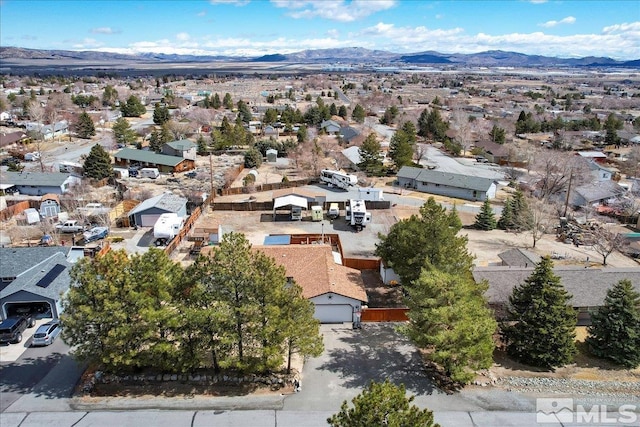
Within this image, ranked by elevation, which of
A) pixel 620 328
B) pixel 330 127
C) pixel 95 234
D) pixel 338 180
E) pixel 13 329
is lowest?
pixel 95 234

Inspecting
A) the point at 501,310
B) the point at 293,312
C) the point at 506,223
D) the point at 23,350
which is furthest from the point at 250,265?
the point at 506,223

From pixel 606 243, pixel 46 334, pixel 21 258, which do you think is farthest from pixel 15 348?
pixel 606 243

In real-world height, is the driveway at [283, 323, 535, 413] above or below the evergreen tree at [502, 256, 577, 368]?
below

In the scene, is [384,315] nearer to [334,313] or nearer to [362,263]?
[334,313]

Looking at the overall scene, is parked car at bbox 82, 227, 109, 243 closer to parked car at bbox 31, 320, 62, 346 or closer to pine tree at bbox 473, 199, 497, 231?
parked car at bbox 31, 320, 62, 346

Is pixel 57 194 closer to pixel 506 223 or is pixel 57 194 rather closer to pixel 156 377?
pixel 156 377

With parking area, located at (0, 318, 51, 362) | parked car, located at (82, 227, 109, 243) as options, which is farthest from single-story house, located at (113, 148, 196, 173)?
parking area, located at (0, 318, 51, 362)

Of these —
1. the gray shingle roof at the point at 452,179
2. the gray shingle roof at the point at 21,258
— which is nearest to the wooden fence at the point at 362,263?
the gray shingle roof at the point at 21,258
